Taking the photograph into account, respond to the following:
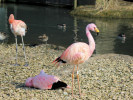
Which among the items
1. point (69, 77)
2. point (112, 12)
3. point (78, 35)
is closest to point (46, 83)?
point (69, 77)

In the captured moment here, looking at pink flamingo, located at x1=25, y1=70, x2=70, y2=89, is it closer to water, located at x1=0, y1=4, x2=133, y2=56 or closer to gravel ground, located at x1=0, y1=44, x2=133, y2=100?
gravel ground, located at x1=0, y1=44, x2=133, y2=100

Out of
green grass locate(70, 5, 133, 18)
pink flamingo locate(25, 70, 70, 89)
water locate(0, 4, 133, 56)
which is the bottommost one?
water locate(0, 4, 133, 56)

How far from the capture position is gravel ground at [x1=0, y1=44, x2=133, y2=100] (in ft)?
23.1

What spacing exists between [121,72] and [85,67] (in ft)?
4.71

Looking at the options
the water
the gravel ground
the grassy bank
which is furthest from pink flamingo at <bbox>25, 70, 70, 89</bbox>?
the grassy bank

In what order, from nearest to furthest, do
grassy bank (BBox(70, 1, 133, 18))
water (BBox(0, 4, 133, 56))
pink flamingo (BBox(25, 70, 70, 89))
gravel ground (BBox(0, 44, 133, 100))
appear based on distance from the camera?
1. gravel ground (BBox(0, 44, 133, 100))
2. pink flamingo (BBox(25, 70, 70, 89))
3. water (BBox(0, 4, 133, 56))
4. grassy bank (BBox(70, 1, 133, 18))

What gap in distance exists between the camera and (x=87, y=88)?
7.93m

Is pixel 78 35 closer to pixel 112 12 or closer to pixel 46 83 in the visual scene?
pixel 112 12

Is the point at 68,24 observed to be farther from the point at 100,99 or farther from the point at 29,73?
the point at 100,99

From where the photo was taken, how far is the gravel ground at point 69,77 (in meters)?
7.04

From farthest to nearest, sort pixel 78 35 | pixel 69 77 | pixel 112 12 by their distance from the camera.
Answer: pixel 112 12 < pixel 78 35 < pixel 69 77

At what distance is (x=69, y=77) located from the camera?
898 centimetres

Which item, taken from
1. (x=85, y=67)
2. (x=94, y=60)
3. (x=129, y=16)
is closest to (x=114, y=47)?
(x=94, y=60)

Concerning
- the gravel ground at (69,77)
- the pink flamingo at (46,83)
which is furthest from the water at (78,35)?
the pink flamingo at (46,83)
